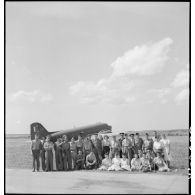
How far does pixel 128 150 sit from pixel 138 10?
5400 millimetres

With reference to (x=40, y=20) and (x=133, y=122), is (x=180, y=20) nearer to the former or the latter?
(x=133, y=122)

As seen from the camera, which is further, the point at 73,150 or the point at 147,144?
the point at 73,150

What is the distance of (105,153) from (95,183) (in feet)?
7.57

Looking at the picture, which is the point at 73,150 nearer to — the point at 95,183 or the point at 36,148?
the point at 36,148

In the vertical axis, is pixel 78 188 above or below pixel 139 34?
below

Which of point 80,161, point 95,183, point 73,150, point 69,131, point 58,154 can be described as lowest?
point 95,183

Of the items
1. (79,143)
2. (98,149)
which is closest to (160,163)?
(98,149)

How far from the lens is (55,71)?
1359 cm

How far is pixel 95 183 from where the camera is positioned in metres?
11.0

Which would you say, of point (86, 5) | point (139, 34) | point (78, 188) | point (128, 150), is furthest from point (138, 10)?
point (78, 188)

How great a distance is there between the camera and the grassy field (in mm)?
12242

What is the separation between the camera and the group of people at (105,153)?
12.5 m

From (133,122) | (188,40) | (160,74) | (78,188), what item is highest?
(188,40)

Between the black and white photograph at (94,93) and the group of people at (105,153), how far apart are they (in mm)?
39
